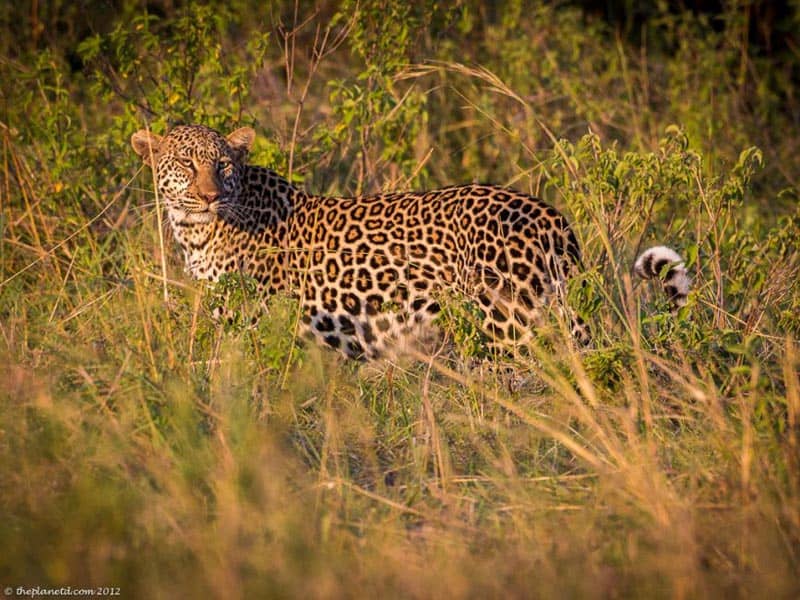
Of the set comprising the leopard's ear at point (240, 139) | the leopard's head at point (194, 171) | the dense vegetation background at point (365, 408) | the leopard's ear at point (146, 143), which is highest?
the leopard's ear at point (240, 139)

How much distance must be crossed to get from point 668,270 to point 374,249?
1.80 metres

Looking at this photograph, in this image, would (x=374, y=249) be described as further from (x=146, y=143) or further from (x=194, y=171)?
(x=146, y=143)

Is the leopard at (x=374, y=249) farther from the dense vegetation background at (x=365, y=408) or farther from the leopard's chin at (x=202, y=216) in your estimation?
the dense vegetation background at (x=365, y=408)

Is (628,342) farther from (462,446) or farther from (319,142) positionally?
(319,142)

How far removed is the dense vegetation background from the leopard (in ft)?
0.80

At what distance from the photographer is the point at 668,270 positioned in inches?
241

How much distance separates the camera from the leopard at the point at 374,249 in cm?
653

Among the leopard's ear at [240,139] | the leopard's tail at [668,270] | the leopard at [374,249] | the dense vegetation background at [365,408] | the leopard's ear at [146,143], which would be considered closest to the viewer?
the dense vegetation background at [365,408]

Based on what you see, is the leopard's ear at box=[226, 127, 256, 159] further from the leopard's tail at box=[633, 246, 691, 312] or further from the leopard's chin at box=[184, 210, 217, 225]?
the leopard's tail at box=[633, 246, 691, 312]

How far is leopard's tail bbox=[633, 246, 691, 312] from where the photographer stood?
6.16 meters

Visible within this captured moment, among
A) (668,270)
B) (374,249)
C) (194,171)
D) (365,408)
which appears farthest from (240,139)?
(668,270)

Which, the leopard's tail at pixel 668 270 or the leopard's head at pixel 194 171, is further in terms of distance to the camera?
the leopard's head at pixel 194 171

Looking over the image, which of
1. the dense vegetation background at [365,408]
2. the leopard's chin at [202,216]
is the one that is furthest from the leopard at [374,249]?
the dense vegetation background at [365,408]

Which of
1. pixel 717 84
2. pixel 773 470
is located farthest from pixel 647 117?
pixel 773 470
